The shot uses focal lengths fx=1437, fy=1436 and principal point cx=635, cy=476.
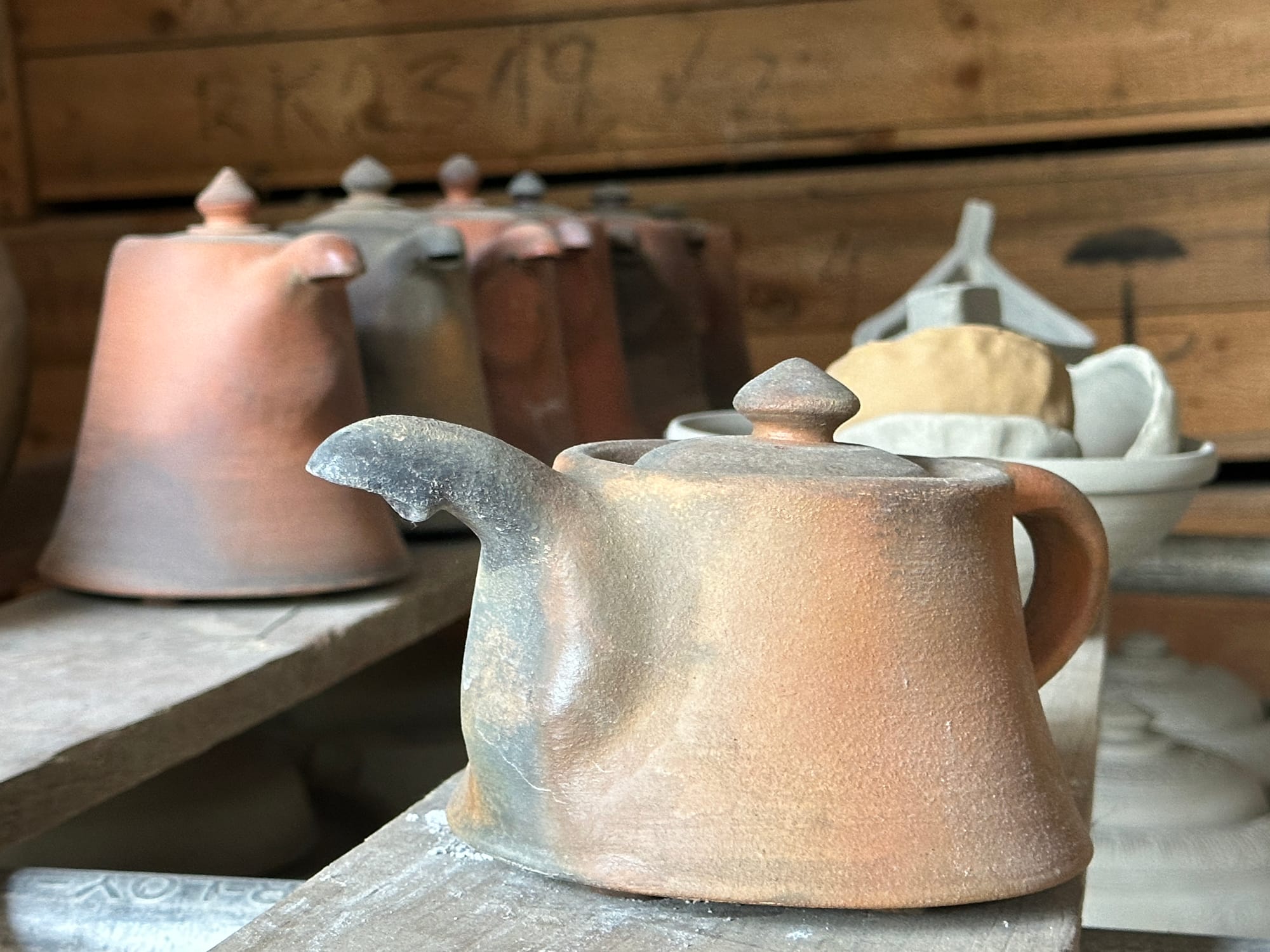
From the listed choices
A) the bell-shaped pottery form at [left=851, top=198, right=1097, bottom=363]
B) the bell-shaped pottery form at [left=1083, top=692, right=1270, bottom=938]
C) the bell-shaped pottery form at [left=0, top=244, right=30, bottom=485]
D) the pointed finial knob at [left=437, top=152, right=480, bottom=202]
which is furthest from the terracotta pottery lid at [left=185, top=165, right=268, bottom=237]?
the bell-shaped pottery form at [left=1083, top=692, right=1270, bottom=938]

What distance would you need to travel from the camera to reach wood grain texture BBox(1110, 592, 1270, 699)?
1831 mm

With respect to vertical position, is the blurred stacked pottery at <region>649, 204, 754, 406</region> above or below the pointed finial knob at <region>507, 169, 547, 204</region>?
below

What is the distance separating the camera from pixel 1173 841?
0.91 m

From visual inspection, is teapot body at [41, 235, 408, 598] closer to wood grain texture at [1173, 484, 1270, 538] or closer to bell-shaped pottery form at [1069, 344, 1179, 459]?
bell-shaped pottery form at [1069, 344, 1179, 459]

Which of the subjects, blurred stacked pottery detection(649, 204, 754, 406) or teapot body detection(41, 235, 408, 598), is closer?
teapot body detection(41, 235, 408, 598)

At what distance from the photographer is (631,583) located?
0.48 metres

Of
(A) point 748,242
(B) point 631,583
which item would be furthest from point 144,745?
(A) point 748,242

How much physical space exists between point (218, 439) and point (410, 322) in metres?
0.21

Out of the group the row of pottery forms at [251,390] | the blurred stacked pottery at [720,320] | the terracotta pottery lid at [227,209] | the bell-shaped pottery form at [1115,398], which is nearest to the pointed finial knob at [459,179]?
the row of pottery forms at [251,390]

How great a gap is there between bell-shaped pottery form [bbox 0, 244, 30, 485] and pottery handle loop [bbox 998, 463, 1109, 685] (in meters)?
0.81

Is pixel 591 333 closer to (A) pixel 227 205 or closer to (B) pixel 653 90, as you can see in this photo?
(A) pixel 227 205

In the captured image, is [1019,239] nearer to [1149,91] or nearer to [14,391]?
[1149,91]

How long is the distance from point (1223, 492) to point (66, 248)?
1601mm

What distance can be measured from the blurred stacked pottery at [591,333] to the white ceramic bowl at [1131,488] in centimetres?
43
